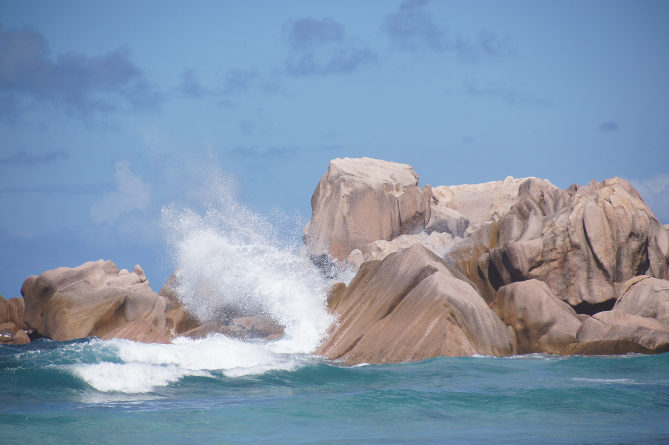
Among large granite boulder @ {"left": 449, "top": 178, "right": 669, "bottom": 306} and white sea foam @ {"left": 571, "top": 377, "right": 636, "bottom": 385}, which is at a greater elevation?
large granite boulder @ {"left": 449, "top": 178, "right": 669, "bottom": 306}

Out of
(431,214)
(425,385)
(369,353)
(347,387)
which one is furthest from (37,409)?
(431,214)

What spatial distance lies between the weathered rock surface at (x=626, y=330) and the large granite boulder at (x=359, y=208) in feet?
88.0

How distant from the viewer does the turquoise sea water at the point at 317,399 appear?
10195 millimetres

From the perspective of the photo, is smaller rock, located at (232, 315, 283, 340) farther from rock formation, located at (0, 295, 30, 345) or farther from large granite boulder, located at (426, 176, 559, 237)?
large granite boulder, located at (426, 176, 559, 237)

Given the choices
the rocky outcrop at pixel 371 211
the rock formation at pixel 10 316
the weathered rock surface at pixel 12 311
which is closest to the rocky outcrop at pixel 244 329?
the rock formation at pixel 10 316

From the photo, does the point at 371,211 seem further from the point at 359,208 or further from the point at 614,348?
the point at 614,348

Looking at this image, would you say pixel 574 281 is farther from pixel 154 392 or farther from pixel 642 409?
pixel 154 392

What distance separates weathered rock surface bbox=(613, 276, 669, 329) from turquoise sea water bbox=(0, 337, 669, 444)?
2.97m

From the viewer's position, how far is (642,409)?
464 inches

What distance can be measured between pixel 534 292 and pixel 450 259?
21.0ft

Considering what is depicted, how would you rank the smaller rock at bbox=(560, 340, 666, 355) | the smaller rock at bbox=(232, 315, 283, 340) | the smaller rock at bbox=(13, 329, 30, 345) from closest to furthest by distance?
the smaller rock at bbox=(560, 340, 666, 355), the smaller rock at bbox=(232, 315, 283, 340), the smaller rock at bbox=(13, 329, 30, 345)

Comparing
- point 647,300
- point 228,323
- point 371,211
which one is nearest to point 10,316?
point 228,323

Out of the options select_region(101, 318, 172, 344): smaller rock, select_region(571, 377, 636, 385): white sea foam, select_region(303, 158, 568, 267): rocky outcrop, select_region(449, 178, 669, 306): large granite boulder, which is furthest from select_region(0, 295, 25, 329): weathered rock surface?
select_region(571, 377, 636, 385): white sea foam

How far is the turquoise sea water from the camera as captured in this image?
10.2 m
